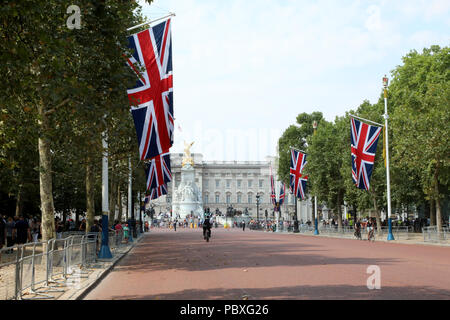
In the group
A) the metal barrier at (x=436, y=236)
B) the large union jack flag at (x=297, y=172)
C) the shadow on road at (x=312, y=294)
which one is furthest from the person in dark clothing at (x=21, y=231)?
the large union jack flag at (x=297, y=172)

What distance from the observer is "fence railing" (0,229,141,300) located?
10.3m

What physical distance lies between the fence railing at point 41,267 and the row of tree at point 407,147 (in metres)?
26.2

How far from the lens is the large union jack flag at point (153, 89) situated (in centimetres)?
1641

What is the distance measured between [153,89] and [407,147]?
2661cm

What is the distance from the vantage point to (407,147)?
3869 centimetres

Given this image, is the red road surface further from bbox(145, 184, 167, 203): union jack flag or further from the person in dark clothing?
bbox(145, 184, 167, 203): union jack flag

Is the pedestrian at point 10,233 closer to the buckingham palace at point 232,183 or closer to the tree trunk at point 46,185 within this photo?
the tree trunk at point 46,185

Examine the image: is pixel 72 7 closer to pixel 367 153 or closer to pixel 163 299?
pixel 163 299

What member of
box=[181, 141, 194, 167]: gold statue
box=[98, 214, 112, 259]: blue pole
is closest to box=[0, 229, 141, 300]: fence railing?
box=[98, 214, 112, 259]: blue pole

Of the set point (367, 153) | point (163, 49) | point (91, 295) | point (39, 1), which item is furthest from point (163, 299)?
point (367, 153)

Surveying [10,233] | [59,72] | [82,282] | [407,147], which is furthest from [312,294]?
[407,147]

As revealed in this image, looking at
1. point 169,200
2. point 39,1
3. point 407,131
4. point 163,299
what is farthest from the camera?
point 169,200

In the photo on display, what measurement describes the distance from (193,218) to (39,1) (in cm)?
9660

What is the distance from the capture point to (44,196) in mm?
19594
